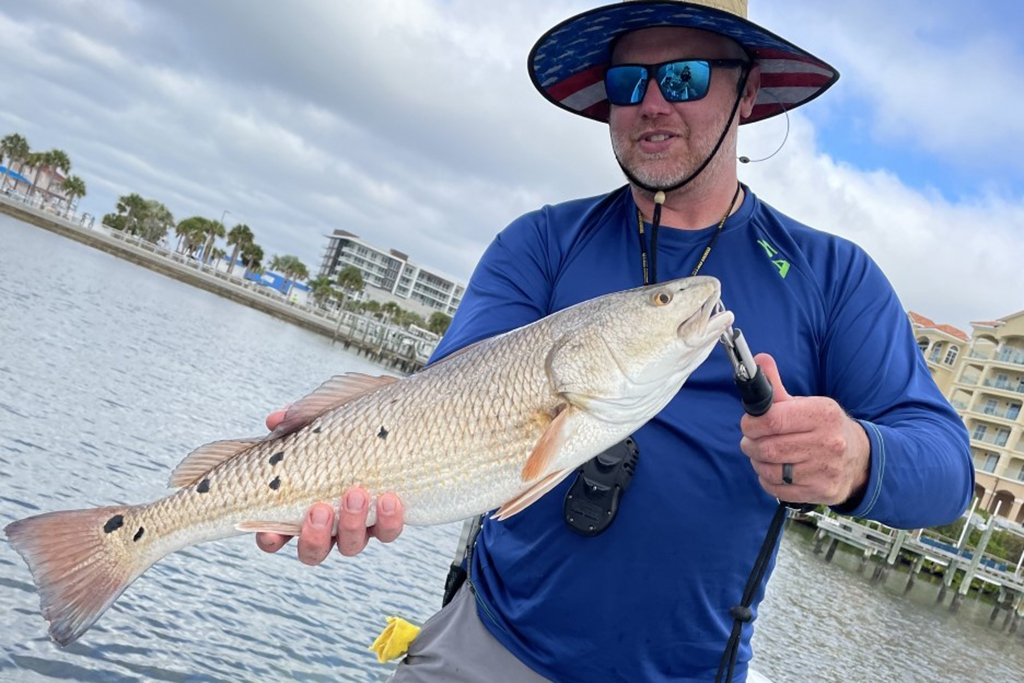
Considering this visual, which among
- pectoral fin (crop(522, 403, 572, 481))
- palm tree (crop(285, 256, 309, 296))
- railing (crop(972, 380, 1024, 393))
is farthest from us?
Result: palm tree (crop(285, 256, 309, 296))

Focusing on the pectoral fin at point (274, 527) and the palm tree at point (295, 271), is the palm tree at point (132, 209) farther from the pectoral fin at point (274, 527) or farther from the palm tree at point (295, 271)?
the pectoral fin at point (274, 527)

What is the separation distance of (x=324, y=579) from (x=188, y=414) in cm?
970

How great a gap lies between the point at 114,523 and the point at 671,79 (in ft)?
9.23

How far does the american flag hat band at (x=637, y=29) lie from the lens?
3.46 meters

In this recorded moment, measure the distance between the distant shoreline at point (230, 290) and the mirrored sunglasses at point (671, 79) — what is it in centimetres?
7698

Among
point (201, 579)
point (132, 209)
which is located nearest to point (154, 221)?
point (132, 209)

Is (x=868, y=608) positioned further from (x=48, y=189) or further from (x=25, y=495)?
(x=48, y=189)

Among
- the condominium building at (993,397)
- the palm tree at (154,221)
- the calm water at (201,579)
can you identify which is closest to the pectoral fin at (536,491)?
the calm water at (201,579)

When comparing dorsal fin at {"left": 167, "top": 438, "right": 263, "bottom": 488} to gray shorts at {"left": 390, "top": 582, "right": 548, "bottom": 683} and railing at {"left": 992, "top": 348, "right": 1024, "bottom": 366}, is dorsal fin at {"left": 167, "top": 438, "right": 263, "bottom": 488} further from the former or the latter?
railing at {"left": 992, "top": 348, "right": 1024, "bottom": 366}

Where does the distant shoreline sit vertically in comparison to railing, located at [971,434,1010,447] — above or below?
below

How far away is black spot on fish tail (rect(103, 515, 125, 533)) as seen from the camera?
295cm

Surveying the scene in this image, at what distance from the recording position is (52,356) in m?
21.8

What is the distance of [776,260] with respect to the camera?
334cm

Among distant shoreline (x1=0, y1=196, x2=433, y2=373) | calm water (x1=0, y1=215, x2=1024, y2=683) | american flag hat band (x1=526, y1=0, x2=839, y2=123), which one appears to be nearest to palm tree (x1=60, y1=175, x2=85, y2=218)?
distant shoreline (x1=0, y1=196, x2=433, y2=373)
